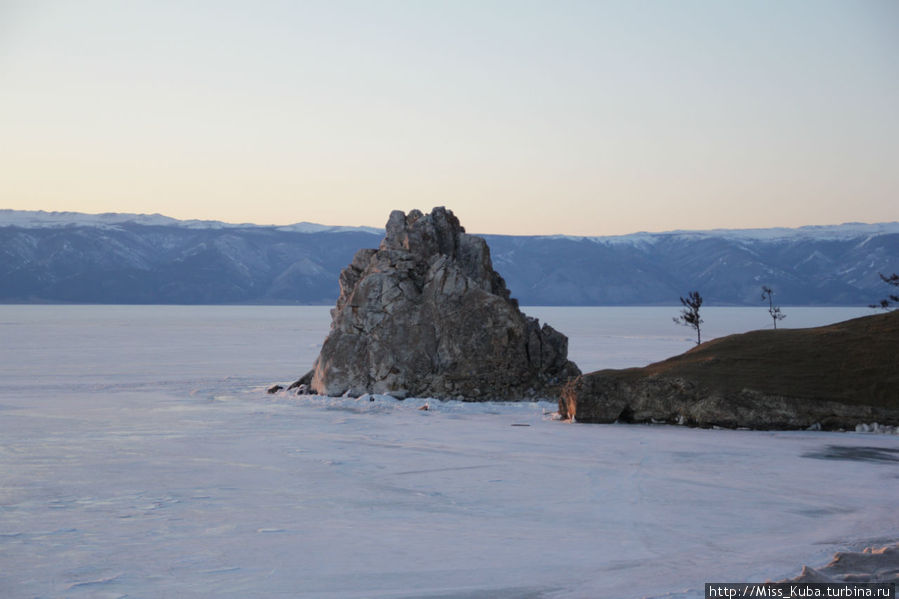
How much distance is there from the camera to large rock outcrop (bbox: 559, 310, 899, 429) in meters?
21.0

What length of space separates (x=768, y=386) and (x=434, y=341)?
10738 mm

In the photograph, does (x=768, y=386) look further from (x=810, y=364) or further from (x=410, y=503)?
(x=410, y=503)

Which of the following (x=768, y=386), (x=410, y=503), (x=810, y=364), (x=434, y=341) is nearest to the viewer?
(x=410, y=503)

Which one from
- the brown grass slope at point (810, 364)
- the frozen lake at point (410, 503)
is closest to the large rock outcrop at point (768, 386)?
the brown grass slope at point (810, 364)

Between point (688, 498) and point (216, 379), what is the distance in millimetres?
24337

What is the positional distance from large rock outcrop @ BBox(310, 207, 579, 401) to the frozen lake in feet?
9.90

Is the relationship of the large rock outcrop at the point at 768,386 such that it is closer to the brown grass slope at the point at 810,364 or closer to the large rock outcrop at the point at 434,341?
the brown grass slope at the point at 810,364

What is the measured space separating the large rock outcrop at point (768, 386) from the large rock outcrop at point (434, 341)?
4.91 meters

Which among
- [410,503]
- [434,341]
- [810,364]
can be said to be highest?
[810,364]

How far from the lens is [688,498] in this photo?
13.8 m

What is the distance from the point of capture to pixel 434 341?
1145 inches

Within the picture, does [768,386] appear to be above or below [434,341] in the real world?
below

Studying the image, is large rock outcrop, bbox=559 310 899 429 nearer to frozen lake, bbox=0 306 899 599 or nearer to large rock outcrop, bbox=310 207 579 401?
frozen lake, bbox=0 306 899 599

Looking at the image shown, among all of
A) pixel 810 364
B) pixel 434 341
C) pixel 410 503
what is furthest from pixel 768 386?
pixel 410 503
